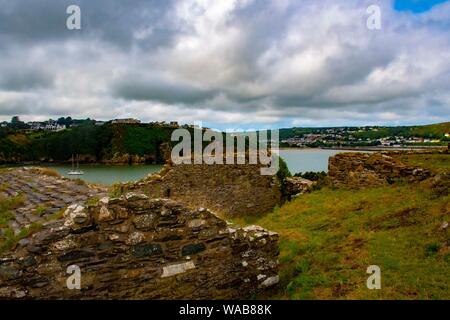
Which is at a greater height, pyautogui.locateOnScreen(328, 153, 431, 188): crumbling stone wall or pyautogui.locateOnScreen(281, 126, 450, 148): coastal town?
pyautogui.locateOnScreen(281, 126, 450, 148): coastal town

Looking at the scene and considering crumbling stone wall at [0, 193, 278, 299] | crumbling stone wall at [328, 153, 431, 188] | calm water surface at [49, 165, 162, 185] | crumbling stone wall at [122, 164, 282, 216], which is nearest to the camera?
crumbling stone wall at [0, 193, 278, 299]

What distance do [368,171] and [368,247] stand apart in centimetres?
842

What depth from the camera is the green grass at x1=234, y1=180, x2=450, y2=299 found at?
7227 millimetres

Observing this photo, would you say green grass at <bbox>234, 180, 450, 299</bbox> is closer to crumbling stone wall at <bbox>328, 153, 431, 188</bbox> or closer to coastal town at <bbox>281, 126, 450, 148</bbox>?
crumbling stone wall at <bbox>328, 153, 431, 188</bbox>

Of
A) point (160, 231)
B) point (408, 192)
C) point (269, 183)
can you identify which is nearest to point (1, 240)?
point (160, 231)

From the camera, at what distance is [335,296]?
23.4 ft

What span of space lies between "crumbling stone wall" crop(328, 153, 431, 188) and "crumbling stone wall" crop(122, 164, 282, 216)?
3.23 metres

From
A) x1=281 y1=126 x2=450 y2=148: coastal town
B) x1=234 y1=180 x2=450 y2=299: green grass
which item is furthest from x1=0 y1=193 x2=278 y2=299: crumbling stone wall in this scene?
x1=281 y1=126 x2=450 y2=148: coastal town

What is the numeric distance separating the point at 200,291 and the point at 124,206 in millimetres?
2261

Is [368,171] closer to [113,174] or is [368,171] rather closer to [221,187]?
[221,187]

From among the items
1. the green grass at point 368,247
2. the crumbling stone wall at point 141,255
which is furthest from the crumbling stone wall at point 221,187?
the crumbling stone wall at point 141,255

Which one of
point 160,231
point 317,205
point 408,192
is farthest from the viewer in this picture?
point 317,205

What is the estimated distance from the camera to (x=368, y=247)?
9.37 m
